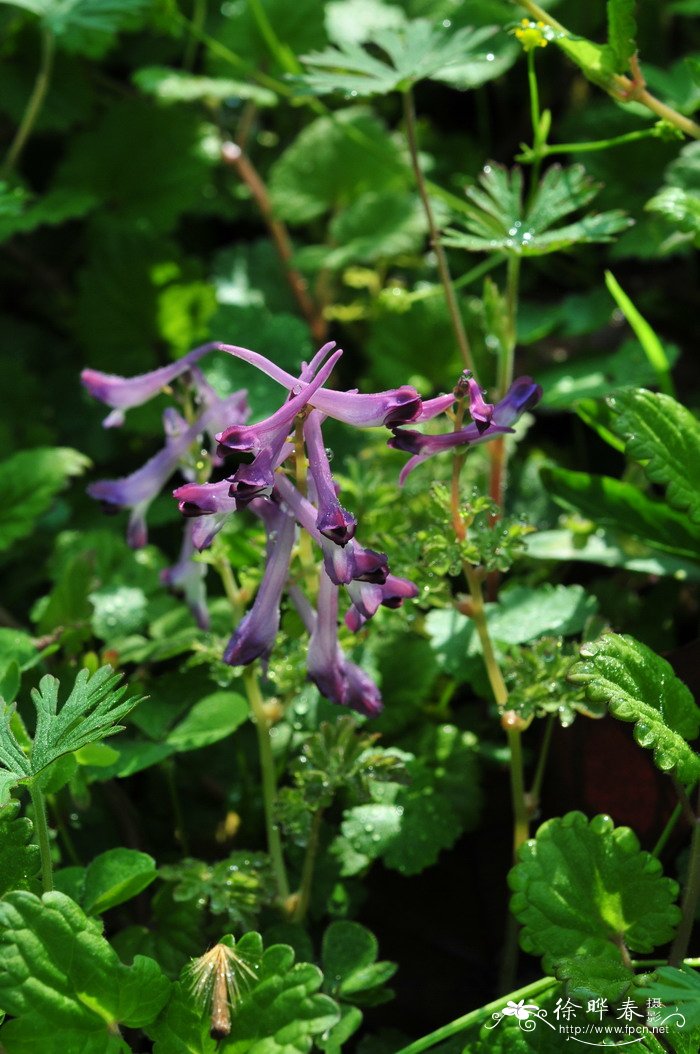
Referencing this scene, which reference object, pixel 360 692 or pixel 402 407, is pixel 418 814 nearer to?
pixel 360 692

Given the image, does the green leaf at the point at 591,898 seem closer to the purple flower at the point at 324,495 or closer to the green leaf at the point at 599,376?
the purple flower at the point at 324,495

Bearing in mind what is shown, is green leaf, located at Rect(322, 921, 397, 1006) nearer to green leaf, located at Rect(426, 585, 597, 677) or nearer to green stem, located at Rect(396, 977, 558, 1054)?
green stem, located at Rect(396, 977, 558, 1054)

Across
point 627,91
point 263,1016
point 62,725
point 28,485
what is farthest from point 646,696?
point 28,485

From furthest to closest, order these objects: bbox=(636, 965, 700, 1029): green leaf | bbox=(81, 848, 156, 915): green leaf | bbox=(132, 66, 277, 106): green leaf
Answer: bbox=(132, 66, 277, 106): green leaf → bbox=(81, 848, 156, 915): green leaf → bbox=(636, 965, 700, 1029): green leaf

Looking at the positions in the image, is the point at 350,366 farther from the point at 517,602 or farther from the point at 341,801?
the point at 341,801

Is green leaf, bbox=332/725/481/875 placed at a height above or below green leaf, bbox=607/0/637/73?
below

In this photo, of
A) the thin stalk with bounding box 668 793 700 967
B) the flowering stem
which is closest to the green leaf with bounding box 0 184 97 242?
the flowering stem
